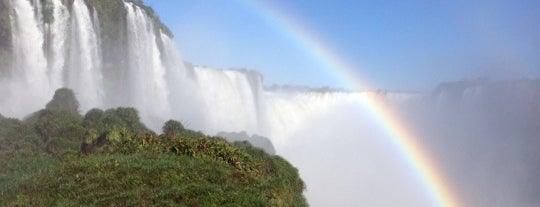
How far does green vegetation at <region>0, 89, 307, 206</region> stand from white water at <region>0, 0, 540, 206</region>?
2598 centimetres

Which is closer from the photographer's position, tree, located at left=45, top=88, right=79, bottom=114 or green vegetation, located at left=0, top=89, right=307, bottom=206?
green vegetation, located at left=0, top=89, right=307, bottom=206

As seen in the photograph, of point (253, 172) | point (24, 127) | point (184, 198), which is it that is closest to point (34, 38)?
point (24, 127)

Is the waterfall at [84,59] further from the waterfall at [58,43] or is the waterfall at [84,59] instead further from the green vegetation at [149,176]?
the green vegetation at [149,176]

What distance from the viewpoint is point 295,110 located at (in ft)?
291

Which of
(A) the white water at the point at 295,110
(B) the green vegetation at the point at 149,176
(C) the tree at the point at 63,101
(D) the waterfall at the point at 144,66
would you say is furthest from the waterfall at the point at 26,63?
(B) the green vegetation at the point at 149,176

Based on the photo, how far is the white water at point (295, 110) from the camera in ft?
141

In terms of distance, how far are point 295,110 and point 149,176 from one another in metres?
77.1

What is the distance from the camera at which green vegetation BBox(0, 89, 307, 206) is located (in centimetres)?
1043

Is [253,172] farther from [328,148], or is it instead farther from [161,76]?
[328,148]

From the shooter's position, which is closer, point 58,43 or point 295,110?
point 58,43

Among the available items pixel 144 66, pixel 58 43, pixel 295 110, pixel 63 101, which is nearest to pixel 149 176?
pixel 63 101

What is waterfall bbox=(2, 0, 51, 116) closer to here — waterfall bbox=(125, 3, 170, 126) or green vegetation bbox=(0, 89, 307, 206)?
waterfall bbox=(125, 3, 170, 126)

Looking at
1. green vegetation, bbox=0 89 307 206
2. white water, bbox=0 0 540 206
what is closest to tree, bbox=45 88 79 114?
white water, bbox=0 0 540 206

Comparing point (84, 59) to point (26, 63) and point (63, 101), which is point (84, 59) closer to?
point (26, 63)
